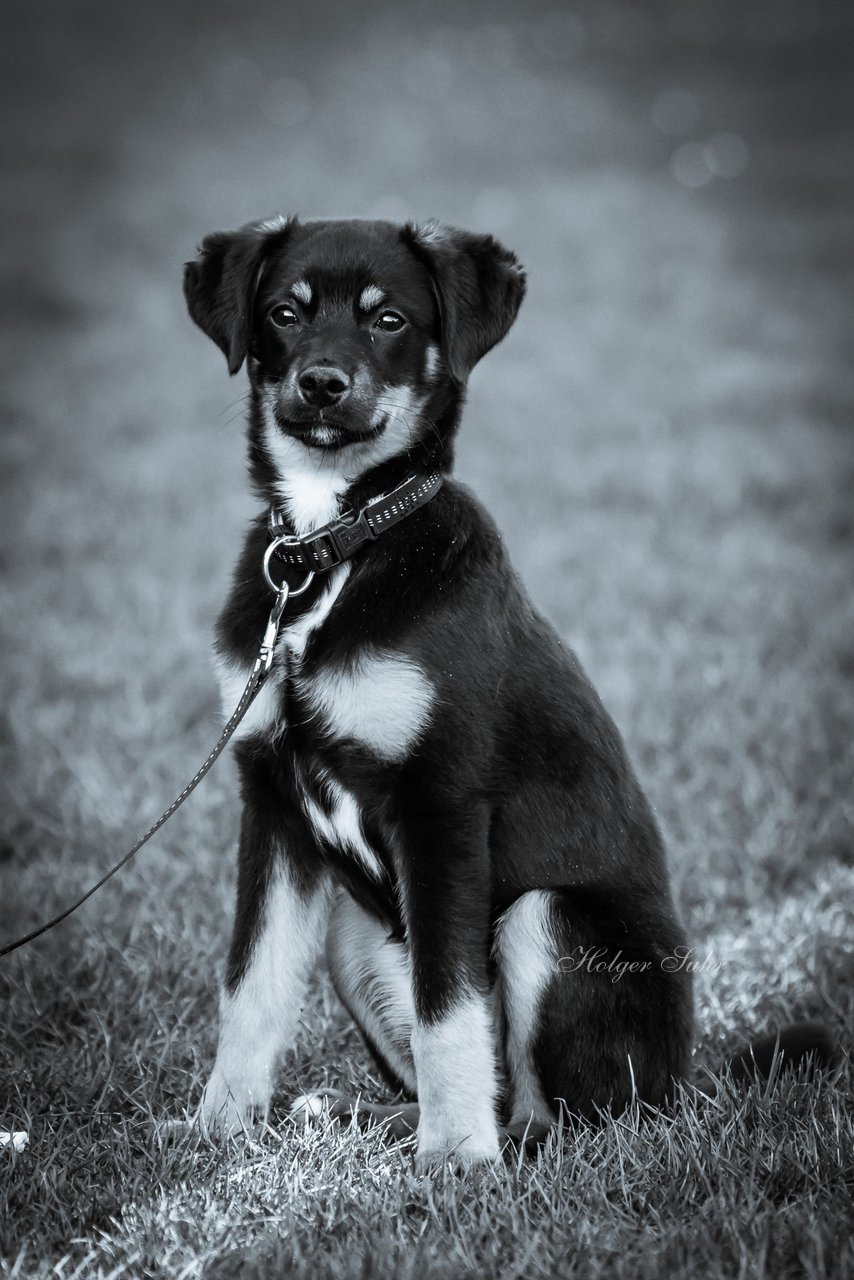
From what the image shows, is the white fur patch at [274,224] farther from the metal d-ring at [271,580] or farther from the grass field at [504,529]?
the grass field at [504,529]

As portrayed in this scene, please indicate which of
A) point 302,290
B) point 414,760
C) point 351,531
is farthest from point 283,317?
point 414,760

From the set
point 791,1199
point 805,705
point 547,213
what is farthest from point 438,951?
point 547,213

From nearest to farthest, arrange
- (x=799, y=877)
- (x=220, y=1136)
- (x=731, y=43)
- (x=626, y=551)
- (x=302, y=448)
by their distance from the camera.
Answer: (x=220, y=1136) → (x=302, y=448) → (x=799, y=877) → (x=626, y=551) → (x=731, y=43)

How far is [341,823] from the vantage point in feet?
10.0

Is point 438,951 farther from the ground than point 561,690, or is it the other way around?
point 561,690

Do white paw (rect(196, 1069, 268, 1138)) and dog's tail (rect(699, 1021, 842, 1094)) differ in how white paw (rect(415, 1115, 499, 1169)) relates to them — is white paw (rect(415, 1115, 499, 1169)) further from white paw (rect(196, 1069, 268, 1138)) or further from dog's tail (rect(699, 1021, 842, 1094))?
dog's tail (rect(699, 1021, 842, 1094))

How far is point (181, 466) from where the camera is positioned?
10.1 metres

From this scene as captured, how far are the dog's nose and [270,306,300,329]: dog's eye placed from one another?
0.30 m

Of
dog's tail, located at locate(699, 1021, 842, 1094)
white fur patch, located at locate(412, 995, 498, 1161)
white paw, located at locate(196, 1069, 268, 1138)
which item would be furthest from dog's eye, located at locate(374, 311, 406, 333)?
dog's tail, located at locate(699, 1021, 842, 1094)

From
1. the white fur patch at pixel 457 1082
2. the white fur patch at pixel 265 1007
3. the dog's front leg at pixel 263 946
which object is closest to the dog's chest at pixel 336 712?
the dog's front leg at pixel 263 946

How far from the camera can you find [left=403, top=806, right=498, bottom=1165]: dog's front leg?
9.53 feet

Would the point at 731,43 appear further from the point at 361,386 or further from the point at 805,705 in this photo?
the point at 361,386

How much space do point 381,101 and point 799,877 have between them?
621 inches

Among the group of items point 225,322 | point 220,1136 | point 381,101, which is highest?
point 381,101
